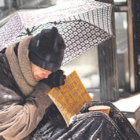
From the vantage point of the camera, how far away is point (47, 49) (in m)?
2.04

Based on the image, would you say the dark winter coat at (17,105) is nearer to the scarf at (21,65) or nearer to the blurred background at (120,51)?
the scarf at (21,65)

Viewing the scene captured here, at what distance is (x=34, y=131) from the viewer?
7.47ft

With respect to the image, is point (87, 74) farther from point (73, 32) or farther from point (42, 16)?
point (42, 16)

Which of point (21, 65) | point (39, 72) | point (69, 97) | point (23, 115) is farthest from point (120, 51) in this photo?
point (23, 115)

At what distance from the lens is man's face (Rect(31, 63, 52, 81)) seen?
7.11 feet

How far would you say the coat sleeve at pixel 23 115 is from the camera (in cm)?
202

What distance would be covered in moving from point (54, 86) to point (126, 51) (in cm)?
203

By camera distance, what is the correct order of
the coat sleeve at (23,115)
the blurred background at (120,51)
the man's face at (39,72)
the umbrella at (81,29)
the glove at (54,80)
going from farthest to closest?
the blurred background at (120,51), the umbrella at (81,29), the glove at (54,80), the man's face at (39,72), the coat sleeve at (23,115)

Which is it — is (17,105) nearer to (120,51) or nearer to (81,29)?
(81,29)

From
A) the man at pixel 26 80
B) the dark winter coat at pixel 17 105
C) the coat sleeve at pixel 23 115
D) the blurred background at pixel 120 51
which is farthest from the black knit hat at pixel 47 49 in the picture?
the blurred background at pixel 120 51

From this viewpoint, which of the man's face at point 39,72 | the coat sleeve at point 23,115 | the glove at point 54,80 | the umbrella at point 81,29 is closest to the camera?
the coat sleeve at point 23,115

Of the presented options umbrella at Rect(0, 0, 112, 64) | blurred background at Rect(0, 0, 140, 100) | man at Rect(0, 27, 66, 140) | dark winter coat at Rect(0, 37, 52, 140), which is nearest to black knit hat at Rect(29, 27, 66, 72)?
man at Rect(0, 27, 66, 140)

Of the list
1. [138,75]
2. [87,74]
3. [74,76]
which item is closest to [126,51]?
[138,75]

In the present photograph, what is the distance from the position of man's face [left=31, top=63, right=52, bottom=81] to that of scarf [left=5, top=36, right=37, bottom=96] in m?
0.04
